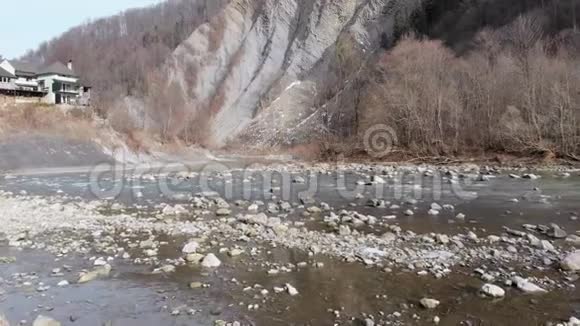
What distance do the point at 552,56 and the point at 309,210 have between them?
91.4 ft

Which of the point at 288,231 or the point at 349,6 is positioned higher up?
the point at 349,6

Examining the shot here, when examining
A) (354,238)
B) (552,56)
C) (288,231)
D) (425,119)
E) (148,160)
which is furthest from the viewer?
(148,160)

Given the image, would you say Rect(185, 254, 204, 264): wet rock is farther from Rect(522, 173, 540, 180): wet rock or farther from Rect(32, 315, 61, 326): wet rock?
Rect(522, 173, 540, 180): wet rock

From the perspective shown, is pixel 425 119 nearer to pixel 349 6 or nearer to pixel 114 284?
pixel 114 284

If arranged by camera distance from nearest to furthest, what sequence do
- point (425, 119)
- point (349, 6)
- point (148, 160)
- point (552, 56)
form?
point (552, 56) < point (425, 119) < point (148, 160) < point (349, 6)

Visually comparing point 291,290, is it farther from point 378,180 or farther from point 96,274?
point 378,180

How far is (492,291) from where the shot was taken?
19.4ft

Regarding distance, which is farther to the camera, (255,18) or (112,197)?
(255,18)

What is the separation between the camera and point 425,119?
1312 inches

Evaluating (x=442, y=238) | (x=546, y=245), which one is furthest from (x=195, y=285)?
(x=546, y=245)

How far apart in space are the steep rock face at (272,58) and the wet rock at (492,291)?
45483mm

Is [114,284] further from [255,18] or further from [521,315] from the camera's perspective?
[255,18]

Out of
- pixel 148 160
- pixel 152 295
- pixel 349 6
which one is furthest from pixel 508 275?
pixel 349 6

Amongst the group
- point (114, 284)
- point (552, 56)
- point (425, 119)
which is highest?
point (552, 56)
